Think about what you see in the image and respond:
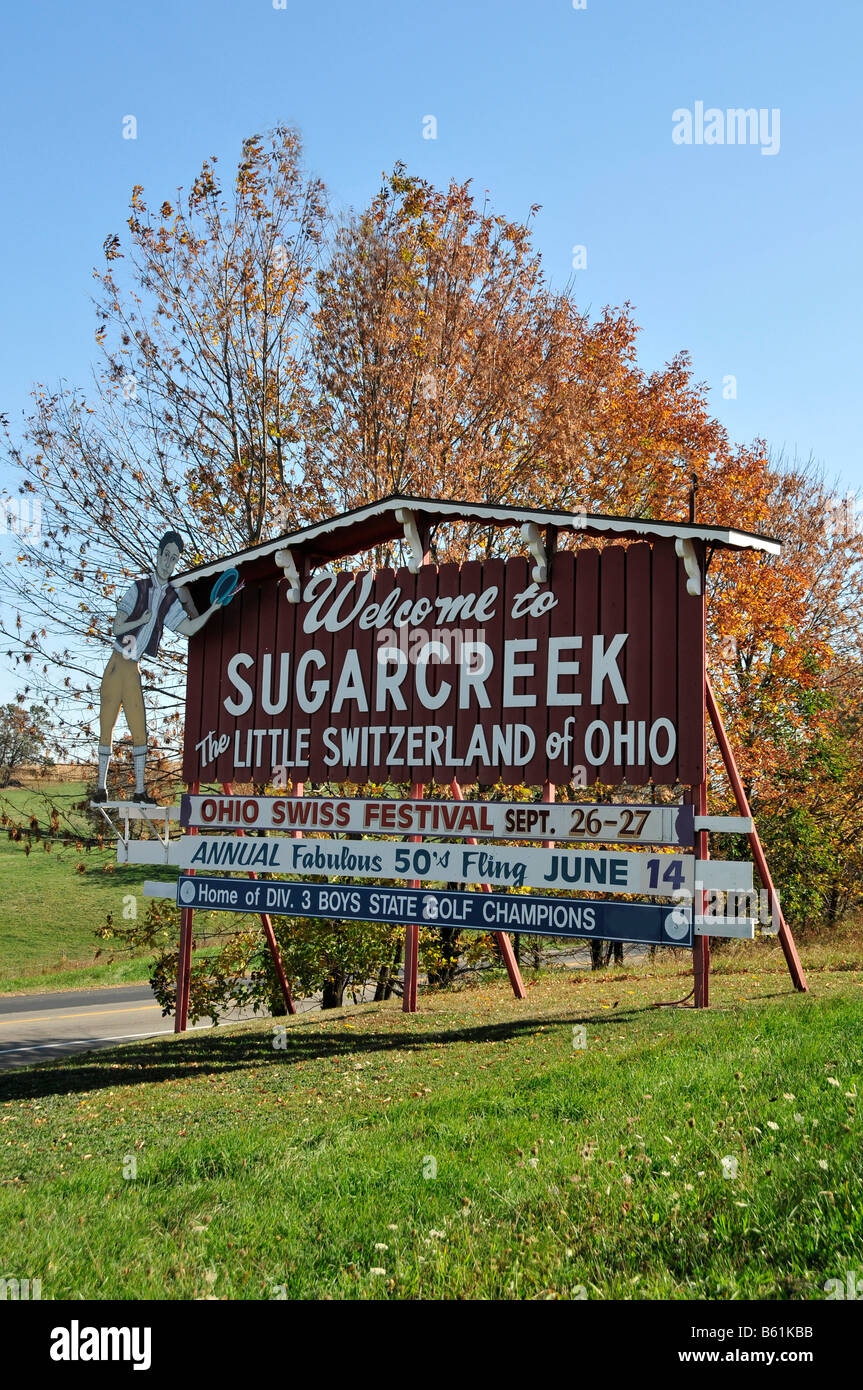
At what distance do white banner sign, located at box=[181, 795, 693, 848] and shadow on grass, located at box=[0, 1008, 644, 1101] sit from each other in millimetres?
2340

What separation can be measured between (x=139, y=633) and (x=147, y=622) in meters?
0.19

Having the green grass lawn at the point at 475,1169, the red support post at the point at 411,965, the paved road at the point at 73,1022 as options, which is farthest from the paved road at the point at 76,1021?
the green grass lawn at the point at 475,1169

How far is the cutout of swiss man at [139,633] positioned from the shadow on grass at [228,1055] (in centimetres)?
342

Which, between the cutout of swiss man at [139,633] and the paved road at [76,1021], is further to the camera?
the paved road at [76,1021]

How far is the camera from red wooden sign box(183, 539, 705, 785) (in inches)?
414

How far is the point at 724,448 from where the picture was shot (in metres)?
26.3

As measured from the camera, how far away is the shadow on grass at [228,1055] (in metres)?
11.4

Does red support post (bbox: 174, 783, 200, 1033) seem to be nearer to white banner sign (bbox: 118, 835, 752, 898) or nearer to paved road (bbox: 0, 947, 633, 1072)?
white banner sign (bbox: 118, 835, 752, 898)

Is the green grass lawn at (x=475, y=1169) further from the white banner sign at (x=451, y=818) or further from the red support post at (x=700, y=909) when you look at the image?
the white banner sign at (x=451, y=818)

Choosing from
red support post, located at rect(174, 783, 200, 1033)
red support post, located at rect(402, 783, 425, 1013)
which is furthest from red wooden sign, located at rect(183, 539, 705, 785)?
red support post, located at rect(174, 783, 200, 1033)

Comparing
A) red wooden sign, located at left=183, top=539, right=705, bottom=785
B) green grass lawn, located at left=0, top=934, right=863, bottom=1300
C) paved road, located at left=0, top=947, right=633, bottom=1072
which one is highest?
red wooden sign, located at left=183, top=539, right=705, bottom=785

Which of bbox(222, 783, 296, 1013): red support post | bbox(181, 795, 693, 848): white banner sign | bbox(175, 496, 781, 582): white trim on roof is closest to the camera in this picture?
bbox(181, 795, 693, 848): white banner sign

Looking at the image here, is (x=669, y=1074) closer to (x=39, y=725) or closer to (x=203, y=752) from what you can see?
(x=203, y=752)

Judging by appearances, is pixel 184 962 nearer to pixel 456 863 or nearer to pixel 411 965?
pixel 411 965
